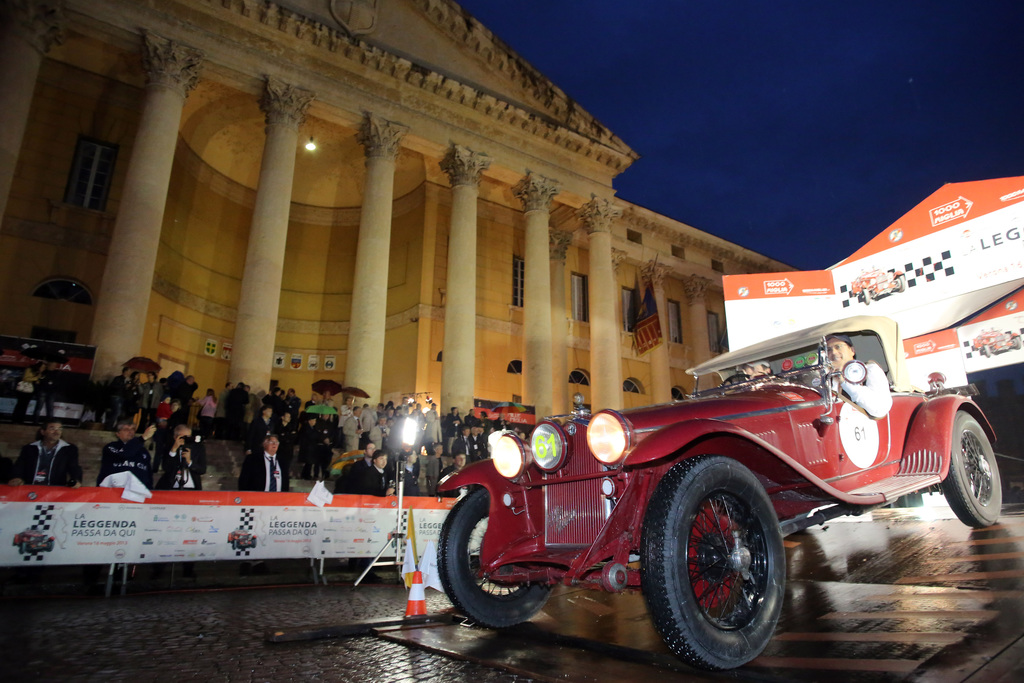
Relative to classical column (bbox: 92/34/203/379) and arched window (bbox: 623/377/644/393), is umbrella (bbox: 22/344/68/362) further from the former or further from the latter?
arched window (bbox: 623/377/644/393)

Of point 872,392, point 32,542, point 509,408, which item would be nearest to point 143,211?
point 32,542

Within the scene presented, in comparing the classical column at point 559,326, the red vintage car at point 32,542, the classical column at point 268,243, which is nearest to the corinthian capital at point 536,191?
the classical column at point 559,326

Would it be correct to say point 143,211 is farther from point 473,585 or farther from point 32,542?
point 473,585

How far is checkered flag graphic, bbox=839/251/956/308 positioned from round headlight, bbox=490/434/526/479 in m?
9.77

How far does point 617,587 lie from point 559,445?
927 mm

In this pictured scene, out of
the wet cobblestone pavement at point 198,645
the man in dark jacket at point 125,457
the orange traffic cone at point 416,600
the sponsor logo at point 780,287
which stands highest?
the sponsor logo at point 780,287

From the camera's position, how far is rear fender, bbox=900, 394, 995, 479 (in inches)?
170

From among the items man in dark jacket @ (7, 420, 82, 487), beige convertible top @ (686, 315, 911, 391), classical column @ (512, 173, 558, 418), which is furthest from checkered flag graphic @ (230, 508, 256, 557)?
classical column @ (512, 173, 558, 418)

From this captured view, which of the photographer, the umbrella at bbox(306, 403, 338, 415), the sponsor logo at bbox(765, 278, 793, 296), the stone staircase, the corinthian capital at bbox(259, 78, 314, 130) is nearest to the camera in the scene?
the photographer

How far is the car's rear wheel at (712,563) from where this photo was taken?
92.4 inches

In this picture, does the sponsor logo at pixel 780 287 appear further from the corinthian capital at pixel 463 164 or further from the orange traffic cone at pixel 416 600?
the corinthian capital at pixel 463 164

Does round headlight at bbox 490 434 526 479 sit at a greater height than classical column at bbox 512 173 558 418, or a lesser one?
lesser

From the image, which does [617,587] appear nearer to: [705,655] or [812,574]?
[705,655]

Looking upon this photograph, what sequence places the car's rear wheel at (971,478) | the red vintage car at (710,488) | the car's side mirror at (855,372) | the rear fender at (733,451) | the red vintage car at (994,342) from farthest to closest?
the red vintage car at (994,342)
the car's rear wheel at (971,478)
the car's side mirror at (855,372)
the rear fender at (733,451)
the red vintage car at (710,488)
